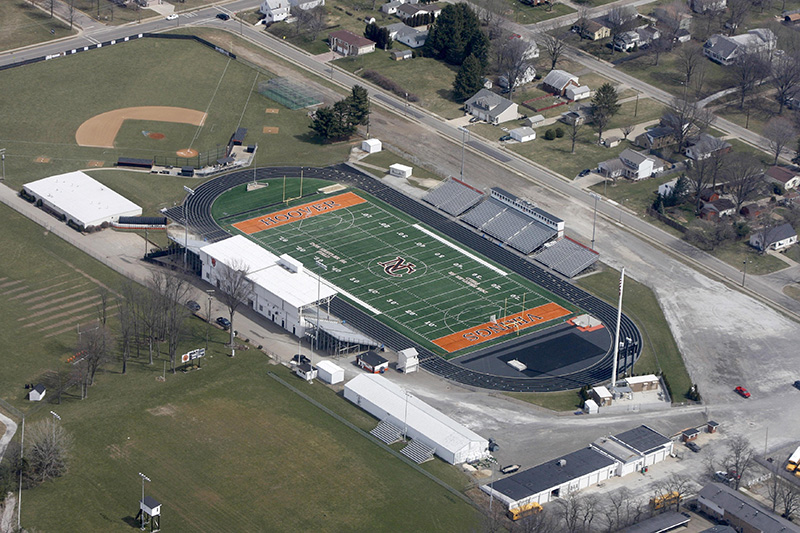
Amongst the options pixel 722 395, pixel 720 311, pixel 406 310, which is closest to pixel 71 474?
pixel 406 310

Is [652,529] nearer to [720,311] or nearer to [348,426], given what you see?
[348,426]

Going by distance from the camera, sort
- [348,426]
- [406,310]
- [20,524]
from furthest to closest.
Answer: [406,310]
[348,426]
[20,524]

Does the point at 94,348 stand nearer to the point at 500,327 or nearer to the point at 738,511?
the point at 500,327

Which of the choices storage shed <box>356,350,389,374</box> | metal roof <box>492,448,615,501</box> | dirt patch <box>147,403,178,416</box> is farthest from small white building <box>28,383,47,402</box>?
metal roof <box>492,448,615,501</box>

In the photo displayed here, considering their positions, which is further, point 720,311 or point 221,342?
point 720,311

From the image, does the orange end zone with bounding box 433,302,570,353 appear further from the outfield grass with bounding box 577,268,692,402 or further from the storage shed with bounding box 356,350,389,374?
the storage shed with bounding box 356,350,389,374

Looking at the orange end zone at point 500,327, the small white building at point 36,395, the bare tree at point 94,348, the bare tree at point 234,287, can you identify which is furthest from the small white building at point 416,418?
the small white building at point 36,395

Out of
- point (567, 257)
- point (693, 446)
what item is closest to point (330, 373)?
point (693, 446)

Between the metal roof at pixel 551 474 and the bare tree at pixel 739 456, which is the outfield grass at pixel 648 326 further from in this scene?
the metal roof at pixel 551 474
